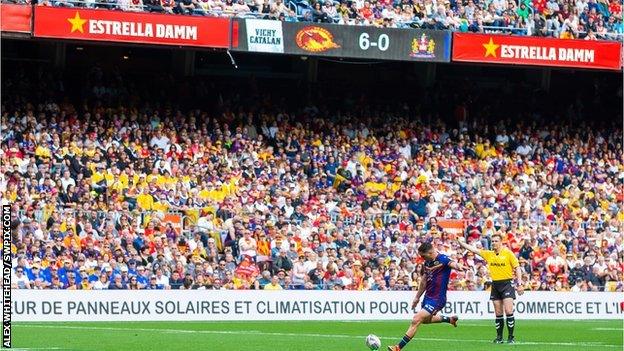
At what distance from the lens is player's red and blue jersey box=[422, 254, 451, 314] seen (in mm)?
21562

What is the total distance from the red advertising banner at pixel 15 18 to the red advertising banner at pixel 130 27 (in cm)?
23

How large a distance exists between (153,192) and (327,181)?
553 cm

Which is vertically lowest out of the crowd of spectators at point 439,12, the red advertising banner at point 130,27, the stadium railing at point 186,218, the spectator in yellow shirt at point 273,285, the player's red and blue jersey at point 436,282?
the spectator in yellow shirt at point 273,285

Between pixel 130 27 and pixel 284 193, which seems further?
pixel 284 193

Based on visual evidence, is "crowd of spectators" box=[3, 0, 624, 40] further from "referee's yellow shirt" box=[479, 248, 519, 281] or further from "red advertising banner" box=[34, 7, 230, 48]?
"referee's yellow shirt" box=[479, 248, 519, 281]

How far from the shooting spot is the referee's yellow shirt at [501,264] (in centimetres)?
2545

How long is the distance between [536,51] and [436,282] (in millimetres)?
21153

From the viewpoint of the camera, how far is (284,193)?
37.7 metres

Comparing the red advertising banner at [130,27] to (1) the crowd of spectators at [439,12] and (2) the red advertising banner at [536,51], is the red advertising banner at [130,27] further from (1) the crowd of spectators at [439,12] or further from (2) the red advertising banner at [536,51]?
(2) the red advertising banner at [536,51]

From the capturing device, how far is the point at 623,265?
38.6 meters

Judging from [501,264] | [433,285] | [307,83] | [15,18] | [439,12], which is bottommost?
[433,285]

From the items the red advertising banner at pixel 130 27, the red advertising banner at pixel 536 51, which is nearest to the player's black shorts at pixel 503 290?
the red advertising banner at pixel 130 27

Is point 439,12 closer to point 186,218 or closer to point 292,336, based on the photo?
point 186,218

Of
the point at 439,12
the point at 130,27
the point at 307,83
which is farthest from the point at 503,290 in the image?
the point at 307,83
